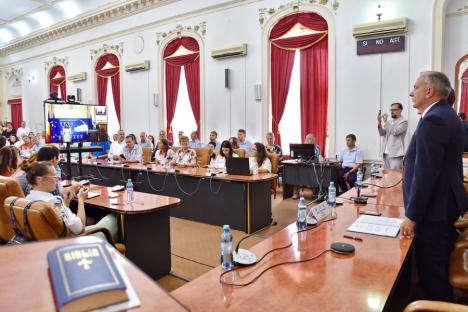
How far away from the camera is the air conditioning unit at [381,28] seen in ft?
19.0

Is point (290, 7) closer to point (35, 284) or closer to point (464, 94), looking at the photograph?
point (464, 94)

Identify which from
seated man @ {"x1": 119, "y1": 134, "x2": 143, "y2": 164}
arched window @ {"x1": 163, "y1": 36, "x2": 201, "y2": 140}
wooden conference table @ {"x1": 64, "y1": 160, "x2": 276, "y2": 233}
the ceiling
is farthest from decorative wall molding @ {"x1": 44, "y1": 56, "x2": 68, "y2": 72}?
wooden conference table @ {"x1": 64, "y1": 160, "x2": 276, "y2": 233}

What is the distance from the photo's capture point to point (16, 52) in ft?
46.2

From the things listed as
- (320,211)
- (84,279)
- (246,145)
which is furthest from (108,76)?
(84,279)

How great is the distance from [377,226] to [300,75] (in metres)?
5.63

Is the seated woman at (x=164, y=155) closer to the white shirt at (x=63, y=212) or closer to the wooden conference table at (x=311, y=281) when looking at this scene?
the white shirt at (x=63, y=212)

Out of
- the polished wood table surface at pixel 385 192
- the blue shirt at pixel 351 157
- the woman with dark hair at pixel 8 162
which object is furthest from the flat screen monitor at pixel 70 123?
the blue shirt at pixel 351 157

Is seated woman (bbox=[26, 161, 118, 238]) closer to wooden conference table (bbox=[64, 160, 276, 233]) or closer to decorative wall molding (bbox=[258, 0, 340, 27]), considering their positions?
wooden conference table (bbox=[64, 160, 276, 233])

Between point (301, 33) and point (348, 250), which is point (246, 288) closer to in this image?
point (348, 250)

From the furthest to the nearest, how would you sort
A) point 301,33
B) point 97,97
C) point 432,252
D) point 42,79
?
point 42,79 → point 97,97 → point 301,33 → point 432,252

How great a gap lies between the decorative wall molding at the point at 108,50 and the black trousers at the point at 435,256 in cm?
1006

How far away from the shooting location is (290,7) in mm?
6996

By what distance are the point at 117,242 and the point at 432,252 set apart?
7.57 ft

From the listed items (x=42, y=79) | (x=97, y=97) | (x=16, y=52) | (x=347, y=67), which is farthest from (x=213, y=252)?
(x=16, y=52)
